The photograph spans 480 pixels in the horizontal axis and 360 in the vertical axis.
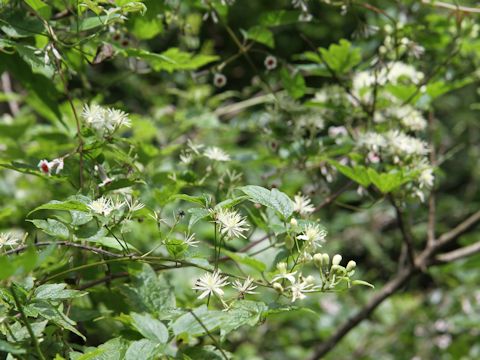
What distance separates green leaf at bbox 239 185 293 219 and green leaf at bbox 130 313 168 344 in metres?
0.23

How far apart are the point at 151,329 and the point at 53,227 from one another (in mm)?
281

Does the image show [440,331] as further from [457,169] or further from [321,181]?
[457,169]

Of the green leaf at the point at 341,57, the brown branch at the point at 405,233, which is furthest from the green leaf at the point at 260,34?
the brown branch at the point at 405,233

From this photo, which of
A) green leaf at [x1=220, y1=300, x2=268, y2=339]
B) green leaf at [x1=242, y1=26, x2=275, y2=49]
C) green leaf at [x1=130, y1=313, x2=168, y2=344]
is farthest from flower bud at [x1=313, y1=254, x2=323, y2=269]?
green leaf at [x1=242, y1=26, x2=275, y2=49]

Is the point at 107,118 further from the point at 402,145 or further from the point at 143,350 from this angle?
the point at 402,145

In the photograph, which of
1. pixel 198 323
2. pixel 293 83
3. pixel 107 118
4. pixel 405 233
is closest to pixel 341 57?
pixel 293 83

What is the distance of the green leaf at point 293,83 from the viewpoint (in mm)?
1481

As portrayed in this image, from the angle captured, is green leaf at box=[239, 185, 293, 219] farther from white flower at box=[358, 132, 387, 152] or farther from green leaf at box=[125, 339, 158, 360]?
white flower at box=[358, 132, 387, 152]

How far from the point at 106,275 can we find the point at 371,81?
79 cm

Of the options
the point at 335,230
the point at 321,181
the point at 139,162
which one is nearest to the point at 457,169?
the point at 335,230

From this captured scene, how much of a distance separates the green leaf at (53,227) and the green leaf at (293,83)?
2.30 ft

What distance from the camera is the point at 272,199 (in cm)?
95

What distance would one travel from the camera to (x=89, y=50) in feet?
4.36

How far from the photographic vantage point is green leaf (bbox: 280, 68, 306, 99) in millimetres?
1481
